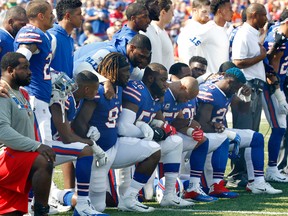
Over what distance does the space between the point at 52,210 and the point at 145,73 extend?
161 centimetres

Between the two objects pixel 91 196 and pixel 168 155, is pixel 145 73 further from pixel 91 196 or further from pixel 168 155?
pixel 91 196

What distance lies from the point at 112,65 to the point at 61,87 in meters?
0.57

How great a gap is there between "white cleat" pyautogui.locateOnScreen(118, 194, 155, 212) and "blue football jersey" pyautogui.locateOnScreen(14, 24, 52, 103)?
1203 millimetres

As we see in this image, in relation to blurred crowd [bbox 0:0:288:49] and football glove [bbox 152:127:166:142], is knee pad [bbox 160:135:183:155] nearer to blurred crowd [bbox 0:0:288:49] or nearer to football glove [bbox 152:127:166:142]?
football glove [bbox 152:127:166:142]

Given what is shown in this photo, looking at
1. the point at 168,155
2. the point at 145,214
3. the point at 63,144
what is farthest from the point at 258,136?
the point at 63,144

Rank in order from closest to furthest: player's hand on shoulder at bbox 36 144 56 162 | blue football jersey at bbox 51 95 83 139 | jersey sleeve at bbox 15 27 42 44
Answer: player's hand on shoulder at bbox 36 144 56 162, jersey sleeve at bbox 15 27 42 44, blue football jersey at bbox 51 95 83 139

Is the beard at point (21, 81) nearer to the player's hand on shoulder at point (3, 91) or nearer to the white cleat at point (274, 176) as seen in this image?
the player's hand on shoulder at point (3, 91)

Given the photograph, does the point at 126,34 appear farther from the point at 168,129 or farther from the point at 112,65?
the point at 168,129

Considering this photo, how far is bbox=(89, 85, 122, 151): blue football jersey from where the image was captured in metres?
7.72

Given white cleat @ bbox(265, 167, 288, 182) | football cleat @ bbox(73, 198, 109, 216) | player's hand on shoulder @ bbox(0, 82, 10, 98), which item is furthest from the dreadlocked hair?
white cleat @ bbox(265, 167, 288, 182)

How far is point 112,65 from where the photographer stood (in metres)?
7.80

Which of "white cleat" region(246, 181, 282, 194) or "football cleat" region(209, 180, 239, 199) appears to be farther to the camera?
"white cleat" region(246, 181, 282, 194)

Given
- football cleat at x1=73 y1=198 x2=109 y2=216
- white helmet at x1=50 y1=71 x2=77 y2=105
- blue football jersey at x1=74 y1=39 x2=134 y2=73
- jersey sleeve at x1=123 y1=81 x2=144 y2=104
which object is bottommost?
football cleat at x1=73 y1=198 x2=109 y2=216

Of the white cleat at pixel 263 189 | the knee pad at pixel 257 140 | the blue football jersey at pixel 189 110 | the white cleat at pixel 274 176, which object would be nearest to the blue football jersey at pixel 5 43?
the blue football jersey at pixel 189 110
